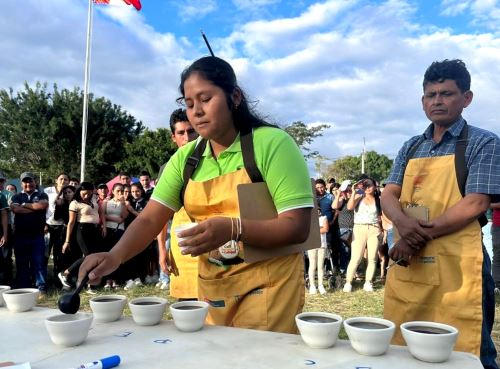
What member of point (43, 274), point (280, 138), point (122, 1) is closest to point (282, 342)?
point (280, 138)

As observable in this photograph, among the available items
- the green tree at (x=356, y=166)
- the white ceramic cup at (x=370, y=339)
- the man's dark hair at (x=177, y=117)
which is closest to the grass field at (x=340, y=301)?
the man's dark hair at (x=177, y=117)

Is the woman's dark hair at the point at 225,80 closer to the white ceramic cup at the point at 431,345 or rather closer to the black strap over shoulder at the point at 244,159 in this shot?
the black strap over shoulder at the point at 244,159

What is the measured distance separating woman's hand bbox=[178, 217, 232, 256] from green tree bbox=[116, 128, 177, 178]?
25239mm

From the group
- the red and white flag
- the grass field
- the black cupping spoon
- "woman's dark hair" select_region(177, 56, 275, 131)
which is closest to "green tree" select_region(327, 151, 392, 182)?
the red and white flag

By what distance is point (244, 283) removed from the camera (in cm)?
160

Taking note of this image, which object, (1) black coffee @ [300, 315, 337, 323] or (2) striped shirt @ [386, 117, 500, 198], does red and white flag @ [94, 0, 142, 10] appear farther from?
(1) black coffee @ [300, 315, 337, 323]

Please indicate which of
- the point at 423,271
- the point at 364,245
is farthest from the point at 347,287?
the point at 423,271

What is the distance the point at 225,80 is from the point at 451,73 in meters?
1.11

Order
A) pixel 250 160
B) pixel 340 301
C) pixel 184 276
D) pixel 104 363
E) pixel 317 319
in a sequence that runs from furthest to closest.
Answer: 1. pixel 340 301
2. pixel 184 276
3. pixel 250 160
4. pixel 317 319
5. pixel 104 363

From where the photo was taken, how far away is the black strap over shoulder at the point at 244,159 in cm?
156

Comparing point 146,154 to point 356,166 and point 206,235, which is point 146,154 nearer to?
point 206,235

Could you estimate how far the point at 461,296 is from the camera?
Answer: 1859mm

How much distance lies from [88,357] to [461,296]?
4.84 ft

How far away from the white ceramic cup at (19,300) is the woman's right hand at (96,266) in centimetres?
31
